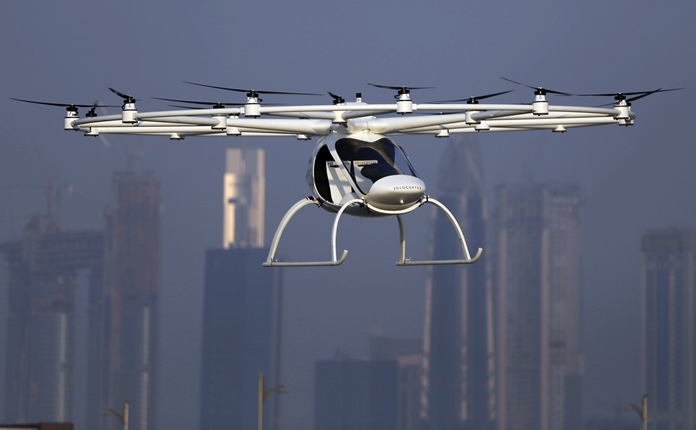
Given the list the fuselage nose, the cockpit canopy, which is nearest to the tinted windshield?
the cockpit canopy

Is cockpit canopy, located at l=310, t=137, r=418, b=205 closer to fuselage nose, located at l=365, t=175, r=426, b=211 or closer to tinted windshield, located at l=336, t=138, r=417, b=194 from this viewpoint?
tinted windshield, located at l=336, t=138, r=417, b=194

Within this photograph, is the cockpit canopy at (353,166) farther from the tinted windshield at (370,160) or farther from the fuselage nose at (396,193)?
the fuselage nose at (396,193)

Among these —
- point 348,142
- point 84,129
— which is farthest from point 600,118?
point 84,129

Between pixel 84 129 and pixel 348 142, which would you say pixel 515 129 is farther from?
pixel 84 129

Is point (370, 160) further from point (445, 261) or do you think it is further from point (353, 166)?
point (445, 261)

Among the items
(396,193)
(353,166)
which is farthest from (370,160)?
(396,193)

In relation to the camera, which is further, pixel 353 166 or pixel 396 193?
pixel 353 166
